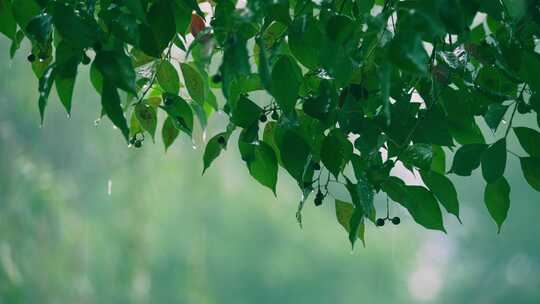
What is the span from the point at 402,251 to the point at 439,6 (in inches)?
273

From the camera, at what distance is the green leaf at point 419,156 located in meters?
0.89

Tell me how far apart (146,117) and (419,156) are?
340 millimetres

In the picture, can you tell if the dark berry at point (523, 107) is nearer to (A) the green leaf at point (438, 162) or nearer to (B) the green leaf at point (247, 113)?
(A) the green leaf at point (438, 162)

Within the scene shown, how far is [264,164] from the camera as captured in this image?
97cm

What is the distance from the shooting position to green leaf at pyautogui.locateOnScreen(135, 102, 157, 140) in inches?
42.3

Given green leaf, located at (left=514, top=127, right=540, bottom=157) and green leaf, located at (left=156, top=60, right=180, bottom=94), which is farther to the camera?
green leaf, located at (left=156, top=60, right=180, bottom=94)

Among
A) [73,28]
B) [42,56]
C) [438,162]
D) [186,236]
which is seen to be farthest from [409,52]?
[186,236]

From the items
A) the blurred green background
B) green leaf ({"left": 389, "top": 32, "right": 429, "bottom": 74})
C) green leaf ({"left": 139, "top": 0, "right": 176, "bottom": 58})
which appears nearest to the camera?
green leaf ({"left": 389, "top": 32, "right": 429, "bottom": 74})

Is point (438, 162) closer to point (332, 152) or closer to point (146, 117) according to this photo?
point (332, 152)

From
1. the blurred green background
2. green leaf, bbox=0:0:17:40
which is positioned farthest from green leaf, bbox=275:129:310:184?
the blurred green background

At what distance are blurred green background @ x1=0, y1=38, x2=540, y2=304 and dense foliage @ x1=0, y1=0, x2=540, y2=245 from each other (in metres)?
4.63

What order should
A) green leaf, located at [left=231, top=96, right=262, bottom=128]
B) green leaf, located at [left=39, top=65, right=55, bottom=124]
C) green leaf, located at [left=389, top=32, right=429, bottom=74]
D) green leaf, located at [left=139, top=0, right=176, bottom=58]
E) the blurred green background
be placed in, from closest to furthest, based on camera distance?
green leaf, located at [left=389, top=32, right=429, bottom=74], green leaf, located at [left=39, top=65, right=55, bottom=124], green leaf, located at [left=139, top=0, right=176, bottom=58], green leaf, located at [left=231, top=96, right=262, bottom=128], the blurred green background

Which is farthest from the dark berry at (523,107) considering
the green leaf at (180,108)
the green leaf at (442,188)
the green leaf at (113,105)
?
the green leaf at (113,105)

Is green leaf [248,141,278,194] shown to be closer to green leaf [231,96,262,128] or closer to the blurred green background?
green leaf [231,96,262,128]
